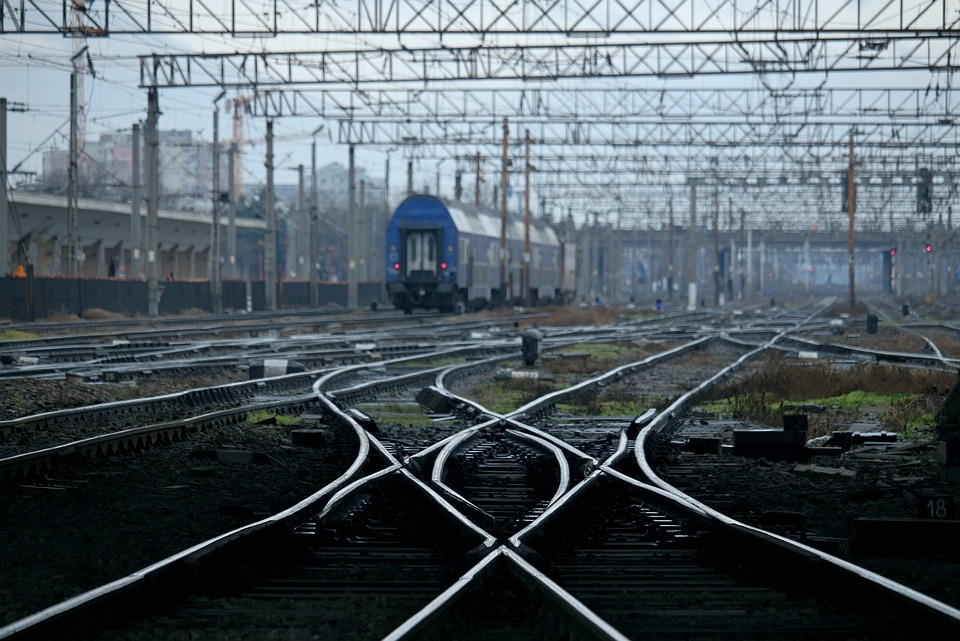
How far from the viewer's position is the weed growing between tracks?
13507mm

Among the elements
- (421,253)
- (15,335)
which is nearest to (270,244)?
(421,253)

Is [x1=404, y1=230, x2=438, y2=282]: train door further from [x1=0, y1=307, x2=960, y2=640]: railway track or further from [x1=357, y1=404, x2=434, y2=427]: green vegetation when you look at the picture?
[x1=0, y1=307, x2=960, y2=640]: railway track

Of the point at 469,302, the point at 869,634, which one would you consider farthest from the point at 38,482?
the point at 469,302

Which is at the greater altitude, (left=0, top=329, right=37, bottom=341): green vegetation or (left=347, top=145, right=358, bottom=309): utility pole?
(left=347, top=145, right=358, bottom=309): utility pole

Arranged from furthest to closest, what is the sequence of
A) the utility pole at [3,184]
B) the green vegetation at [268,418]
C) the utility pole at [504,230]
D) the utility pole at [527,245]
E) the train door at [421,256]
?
the utility pole at [527,245] → the utility pole at [504,230] → the train door at [421,256] → the utility pole at [3,184] → the green vegetation at [268,418]

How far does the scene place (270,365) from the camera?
62.9 ft

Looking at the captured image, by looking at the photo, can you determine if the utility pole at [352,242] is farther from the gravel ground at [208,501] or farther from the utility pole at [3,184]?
the gravel ground at [208,501]

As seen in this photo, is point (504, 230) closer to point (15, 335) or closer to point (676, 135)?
point (676, 135)

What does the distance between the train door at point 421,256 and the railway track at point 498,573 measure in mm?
34175

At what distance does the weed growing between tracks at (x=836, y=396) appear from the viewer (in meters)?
13.5

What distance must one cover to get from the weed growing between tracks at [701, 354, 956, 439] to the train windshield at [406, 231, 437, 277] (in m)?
24.2

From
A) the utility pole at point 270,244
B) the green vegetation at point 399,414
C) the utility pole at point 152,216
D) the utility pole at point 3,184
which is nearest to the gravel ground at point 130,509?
the green vegetation at point 399,414

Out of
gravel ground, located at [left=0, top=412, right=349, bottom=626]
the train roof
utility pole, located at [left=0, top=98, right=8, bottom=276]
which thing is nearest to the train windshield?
the train roof

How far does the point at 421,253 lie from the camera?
44.3 m
